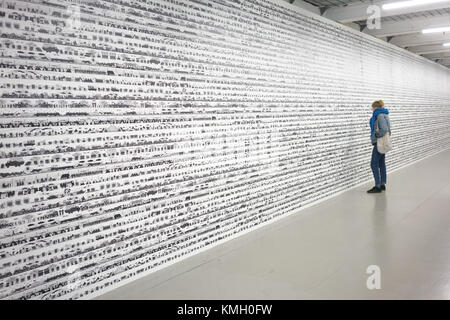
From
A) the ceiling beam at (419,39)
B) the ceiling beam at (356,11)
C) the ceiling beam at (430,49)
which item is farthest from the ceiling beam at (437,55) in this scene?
the ceiling beam at (356,11)

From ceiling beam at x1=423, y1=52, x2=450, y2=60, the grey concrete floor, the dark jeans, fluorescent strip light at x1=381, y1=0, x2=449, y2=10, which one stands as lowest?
the grey concrete floor

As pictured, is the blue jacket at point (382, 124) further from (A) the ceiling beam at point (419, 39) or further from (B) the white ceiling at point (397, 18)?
(A) the ceiling beam at point (419, 39)

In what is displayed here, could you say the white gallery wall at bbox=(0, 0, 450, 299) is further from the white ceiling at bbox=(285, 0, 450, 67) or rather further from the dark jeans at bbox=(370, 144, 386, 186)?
the dark jeans at bbox=(370, 144, 386, 186)

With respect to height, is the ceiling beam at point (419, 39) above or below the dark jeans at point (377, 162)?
above

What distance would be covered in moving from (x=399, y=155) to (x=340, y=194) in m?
3.60

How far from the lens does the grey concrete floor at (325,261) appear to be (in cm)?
277

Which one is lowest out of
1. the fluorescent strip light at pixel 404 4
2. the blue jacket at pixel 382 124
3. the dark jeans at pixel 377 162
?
the dark jeans at pixel 377 162

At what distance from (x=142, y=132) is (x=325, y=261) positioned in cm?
194

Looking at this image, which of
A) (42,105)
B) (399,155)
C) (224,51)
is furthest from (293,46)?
(399,155)

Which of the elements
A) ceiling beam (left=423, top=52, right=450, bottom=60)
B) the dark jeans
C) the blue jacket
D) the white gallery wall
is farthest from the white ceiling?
the dark jeans

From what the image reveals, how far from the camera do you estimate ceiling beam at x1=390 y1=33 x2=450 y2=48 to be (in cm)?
833

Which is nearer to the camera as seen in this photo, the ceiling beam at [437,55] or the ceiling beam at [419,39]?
the ceiling beam at [419,39]

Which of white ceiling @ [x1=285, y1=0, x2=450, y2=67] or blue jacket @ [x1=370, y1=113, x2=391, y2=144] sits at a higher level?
white ceiling @ [x1=285, y1=0, x2=450, y2=67]

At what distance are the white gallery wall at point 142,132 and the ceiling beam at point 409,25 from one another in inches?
96.3
